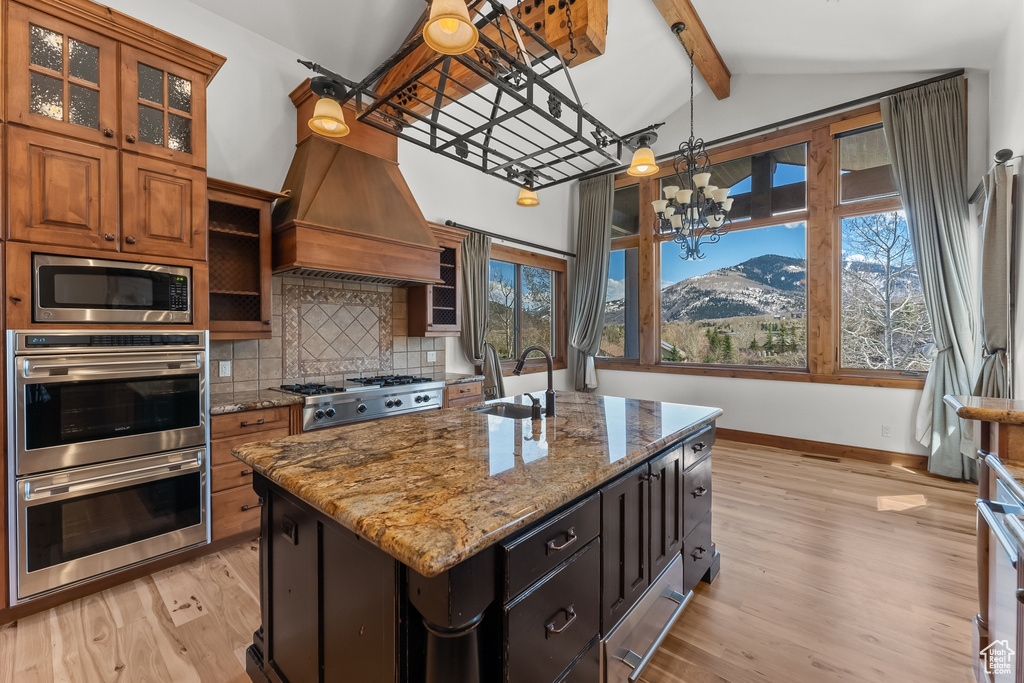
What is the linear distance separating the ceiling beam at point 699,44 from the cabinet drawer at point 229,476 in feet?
16.0

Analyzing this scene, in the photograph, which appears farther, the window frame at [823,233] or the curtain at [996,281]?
the window frame at [823,233]

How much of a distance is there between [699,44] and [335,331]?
180 inches

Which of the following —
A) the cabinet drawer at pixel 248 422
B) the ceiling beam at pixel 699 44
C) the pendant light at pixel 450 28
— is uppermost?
the ceiling beam at pixel 699 44

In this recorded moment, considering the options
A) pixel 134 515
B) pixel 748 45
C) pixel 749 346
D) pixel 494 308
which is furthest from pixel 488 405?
pixel 748 45

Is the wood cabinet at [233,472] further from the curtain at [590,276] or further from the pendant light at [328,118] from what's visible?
the curtain at [590,276]

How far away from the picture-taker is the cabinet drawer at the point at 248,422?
248 centimetres

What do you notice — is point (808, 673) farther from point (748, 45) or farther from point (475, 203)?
point (748, 45)

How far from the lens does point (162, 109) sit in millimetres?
2273

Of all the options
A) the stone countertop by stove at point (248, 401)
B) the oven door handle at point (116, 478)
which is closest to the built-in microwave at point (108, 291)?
the stone countertop by stove at point (248, 401)

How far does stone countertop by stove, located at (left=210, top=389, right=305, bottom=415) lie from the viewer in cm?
250

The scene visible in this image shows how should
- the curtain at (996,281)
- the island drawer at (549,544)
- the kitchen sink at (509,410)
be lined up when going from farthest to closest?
the curtain at (996,281) → the kitchen sink at (509,410) → the island drawer at (549,544)

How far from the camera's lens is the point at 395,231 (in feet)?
11.1

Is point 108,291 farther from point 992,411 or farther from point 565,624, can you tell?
point 992,411

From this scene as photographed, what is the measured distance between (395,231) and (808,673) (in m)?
3.48
